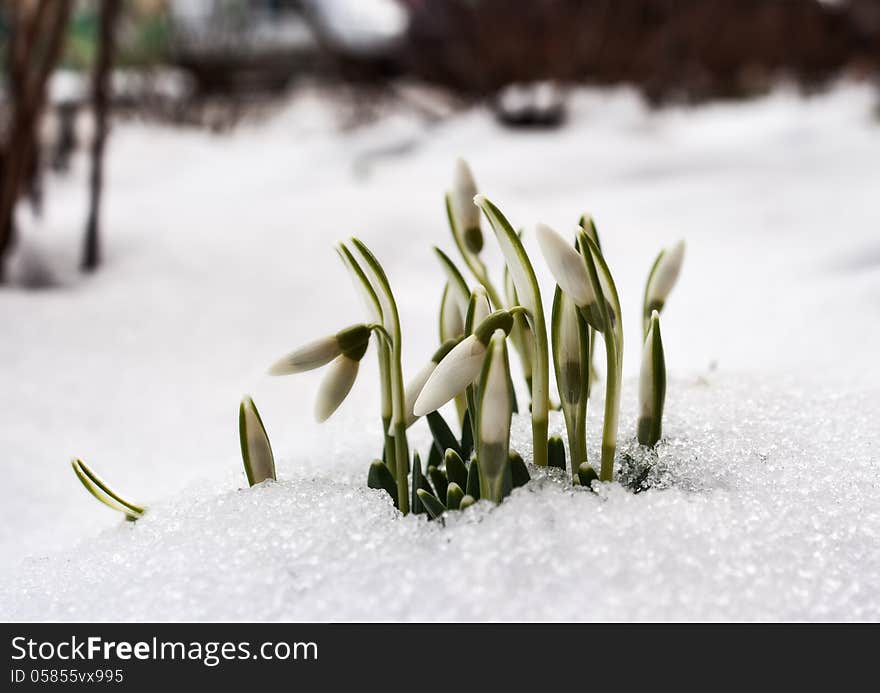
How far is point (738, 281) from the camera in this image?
1618 millimetres

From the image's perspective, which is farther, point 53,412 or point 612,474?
point 53,412

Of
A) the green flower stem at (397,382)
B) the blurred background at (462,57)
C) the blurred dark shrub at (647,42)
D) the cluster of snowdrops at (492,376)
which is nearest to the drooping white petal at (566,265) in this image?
the cluster of snowdrops at (492,376)

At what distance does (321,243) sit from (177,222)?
1.33 ft

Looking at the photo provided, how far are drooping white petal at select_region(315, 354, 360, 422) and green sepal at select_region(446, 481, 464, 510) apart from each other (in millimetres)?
108

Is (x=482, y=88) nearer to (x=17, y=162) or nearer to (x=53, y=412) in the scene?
(x=17, y=162)

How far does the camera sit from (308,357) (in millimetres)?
687

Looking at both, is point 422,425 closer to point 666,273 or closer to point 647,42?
point 666,273

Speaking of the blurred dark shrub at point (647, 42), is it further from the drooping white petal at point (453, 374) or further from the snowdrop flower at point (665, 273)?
the drooping white petal at point (453, 374)

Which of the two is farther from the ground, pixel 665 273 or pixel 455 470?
pixel 665 273

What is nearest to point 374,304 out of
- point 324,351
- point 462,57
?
point 324,351

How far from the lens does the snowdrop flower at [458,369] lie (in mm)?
630

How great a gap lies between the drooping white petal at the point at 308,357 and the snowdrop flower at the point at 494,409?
131 millimetres

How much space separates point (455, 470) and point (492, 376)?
0.48ft

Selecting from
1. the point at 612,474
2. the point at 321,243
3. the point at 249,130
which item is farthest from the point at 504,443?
→ the point at 249,130
